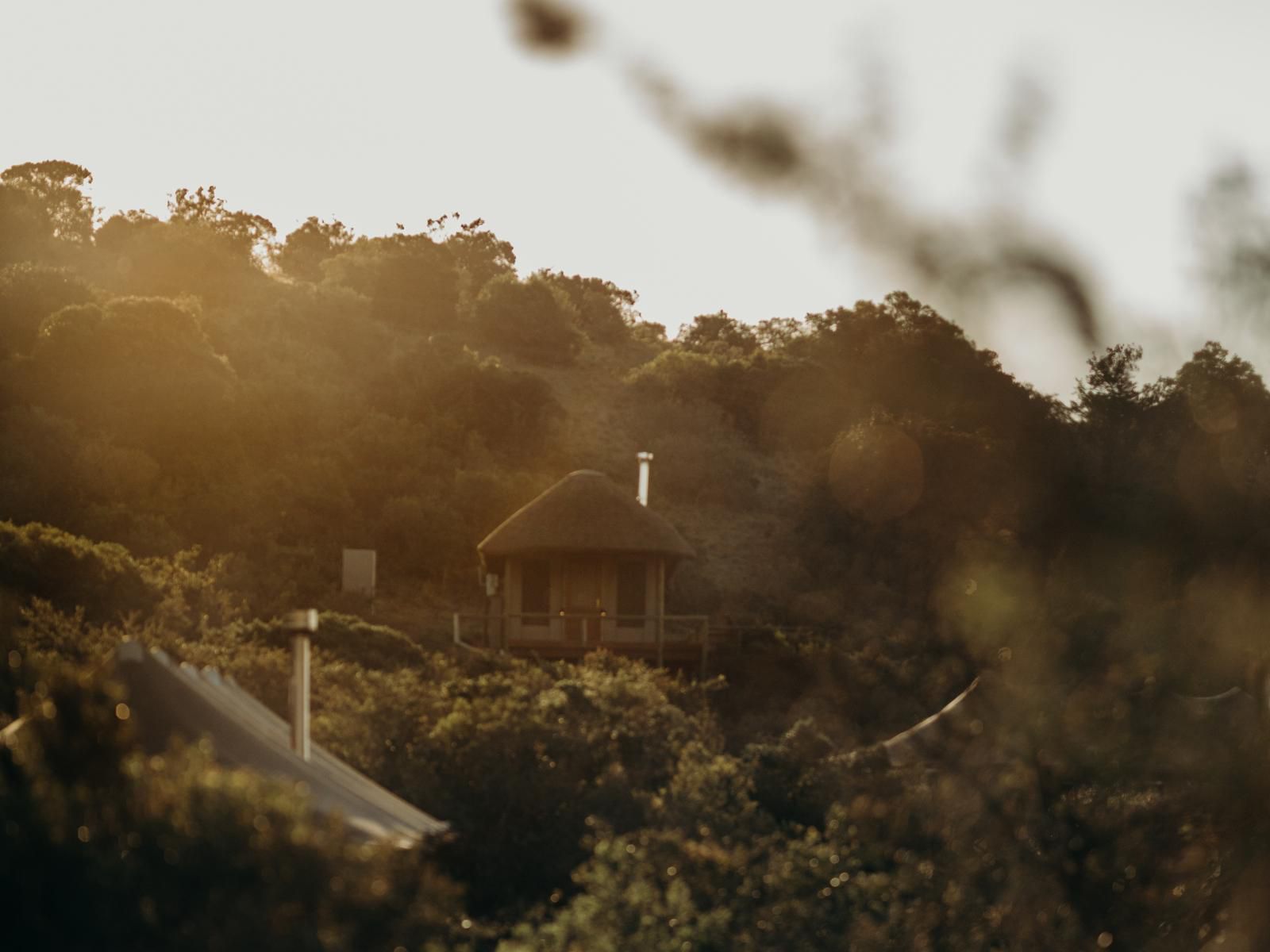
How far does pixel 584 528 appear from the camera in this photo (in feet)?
138

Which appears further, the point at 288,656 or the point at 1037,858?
the point at 288,656

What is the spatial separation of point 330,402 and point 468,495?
322 inches

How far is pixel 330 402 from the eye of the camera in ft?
199

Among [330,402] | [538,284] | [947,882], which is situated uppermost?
[538,284]

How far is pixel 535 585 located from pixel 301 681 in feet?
83.4

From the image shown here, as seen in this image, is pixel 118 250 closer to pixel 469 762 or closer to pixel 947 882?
pixel 469 762

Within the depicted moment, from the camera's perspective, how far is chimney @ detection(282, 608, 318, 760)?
18.0 m

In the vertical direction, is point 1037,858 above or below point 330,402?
below

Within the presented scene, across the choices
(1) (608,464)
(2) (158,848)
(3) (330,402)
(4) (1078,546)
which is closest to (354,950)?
(2) (158,848)

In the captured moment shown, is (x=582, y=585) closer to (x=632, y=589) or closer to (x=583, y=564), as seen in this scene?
(x=583, y=564)

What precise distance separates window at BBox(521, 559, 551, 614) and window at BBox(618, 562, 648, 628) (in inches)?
63.3

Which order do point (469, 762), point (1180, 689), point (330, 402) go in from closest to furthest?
point (469, 762) < point (1180, 689) < point (330, 402)

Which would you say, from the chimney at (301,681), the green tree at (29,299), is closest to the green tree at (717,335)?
the green tree at (29,299)

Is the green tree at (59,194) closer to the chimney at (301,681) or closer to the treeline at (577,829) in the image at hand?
the treeline at (577,829)
